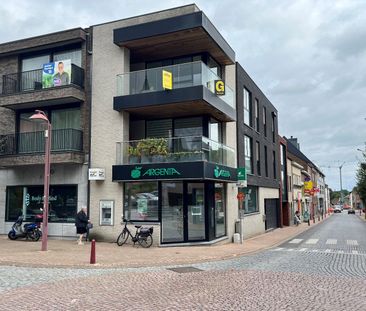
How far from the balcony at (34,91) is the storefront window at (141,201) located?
5.01m

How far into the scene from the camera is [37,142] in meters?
19.3

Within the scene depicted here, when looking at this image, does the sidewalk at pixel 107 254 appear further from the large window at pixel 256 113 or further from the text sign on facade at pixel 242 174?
the large window at pixel 256 113

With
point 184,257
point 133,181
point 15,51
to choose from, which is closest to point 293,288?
point 184,257

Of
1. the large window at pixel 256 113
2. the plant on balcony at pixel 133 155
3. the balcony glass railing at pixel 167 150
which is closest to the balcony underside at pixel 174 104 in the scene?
the balcony glass railing at pixel 167 150

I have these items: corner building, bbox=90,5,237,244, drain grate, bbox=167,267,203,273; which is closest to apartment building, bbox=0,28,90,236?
corner building, bbox=90,5,237,244

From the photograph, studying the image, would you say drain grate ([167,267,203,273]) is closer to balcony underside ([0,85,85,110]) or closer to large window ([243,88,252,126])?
balcony underside ([0,85,85,110])

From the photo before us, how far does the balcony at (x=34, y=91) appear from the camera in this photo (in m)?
18.6

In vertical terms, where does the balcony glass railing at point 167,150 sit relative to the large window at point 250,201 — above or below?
above

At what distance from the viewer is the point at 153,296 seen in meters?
8.19

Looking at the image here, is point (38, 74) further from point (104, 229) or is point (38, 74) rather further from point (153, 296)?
point (153, 296)

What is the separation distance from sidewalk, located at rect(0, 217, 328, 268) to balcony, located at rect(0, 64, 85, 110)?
657 cm

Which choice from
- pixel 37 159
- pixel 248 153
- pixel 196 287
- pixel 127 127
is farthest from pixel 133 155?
pixel 248 153

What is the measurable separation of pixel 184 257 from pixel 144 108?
23.7 feet

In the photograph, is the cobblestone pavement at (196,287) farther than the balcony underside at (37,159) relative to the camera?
No
